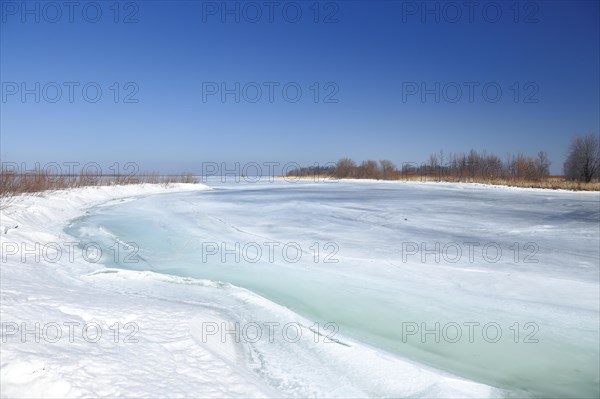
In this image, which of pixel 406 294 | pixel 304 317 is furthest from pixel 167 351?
pixel 406 294

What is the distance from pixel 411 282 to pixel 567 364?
1.80 m

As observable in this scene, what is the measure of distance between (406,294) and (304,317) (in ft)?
4.19

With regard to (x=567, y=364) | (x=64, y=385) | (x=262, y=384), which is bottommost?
(x=567, y=364)

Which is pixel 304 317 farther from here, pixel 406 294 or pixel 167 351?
pixel 167 351

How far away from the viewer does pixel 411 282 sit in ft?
14.0

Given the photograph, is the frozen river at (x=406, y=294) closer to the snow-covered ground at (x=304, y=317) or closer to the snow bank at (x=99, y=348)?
the snow-covered ground at (x=304, y=317)

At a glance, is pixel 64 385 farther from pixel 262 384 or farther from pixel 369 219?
pixel 369 219

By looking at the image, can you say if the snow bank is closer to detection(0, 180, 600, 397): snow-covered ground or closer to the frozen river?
detection(0, 180, 600, 397): snow-covered ground

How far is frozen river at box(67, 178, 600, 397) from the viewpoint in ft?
8.00

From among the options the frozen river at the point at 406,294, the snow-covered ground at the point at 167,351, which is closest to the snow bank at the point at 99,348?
the snow-covered ground at the point at 167,351

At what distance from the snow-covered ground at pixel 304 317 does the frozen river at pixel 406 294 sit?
17 mm

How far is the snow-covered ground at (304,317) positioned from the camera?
6.56 ft

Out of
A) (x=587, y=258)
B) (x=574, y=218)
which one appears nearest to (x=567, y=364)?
(x=587, y=258)

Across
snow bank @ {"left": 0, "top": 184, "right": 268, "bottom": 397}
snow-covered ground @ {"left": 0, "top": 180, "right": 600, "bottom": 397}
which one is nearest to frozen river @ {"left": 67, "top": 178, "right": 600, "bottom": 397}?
snow-covered ground @ {"left": 0, "top": 180, "right": 600, "bottom": 397}
